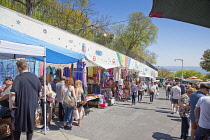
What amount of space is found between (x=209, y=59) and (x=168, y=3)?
39.2 m

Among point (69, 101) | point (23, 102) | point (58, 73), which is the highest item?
point (58, 73)

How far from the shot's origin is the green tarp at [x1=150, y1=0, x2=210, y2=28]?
1832mm

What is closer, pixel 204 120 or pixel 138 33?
pixel 204 120

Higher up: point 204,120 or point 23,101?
point 23,101

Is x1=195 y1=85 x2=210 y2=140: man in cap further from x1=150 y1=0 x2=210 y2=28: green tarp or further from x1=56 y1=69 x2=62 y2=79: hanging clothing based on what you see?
x1=56 y1=69 x2=62 y2=79: hanging clothing

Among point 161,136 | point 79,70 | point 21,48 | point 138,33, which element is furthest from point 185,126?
point 138,33

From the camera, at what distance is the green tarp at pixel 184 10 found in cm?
183

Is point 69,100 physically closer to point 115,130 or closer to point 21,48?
point 115,130

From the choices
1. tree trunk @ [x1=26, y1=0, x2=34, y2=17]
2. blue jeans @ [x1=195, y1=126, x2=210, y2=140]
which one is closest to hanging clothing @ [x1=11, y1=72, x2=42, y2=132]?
blue jeans @ [x1=195, y1=126, x2=210, y2=140]

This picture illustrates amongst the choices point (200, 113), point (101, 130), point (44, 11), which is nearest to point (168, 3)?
point (200, 113)

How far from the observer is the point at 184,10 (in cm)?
202

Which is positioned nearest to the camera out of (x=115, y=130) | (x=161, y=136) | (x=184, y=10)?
(x=184, y=10)

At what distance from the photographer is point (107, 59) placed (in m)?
14.9

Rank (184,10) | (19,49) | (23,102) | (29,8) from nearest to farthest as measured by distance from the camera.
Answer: (184,10)
(23,102)
(19,49)
(29,8)
